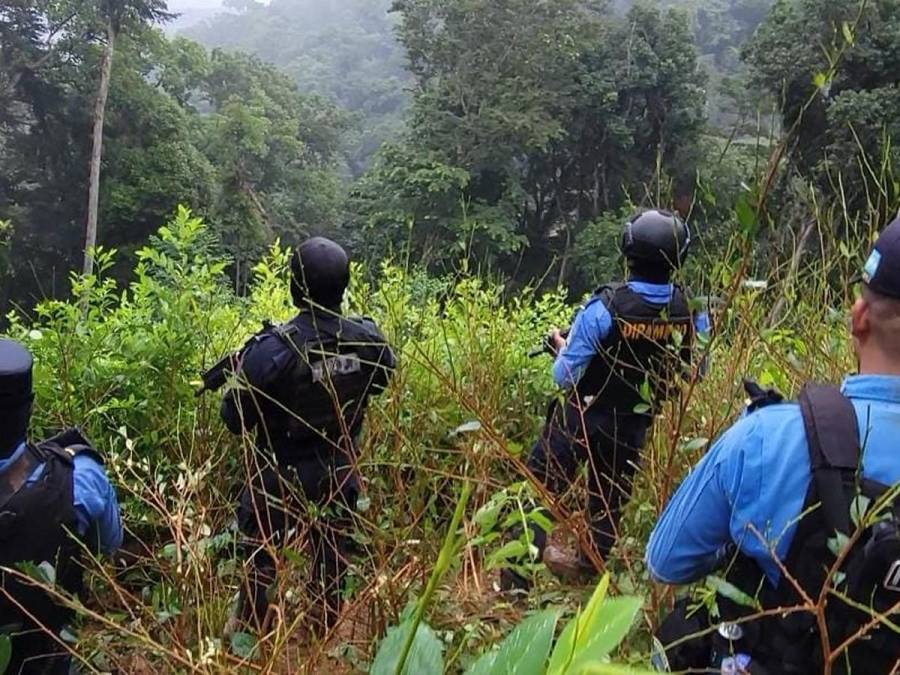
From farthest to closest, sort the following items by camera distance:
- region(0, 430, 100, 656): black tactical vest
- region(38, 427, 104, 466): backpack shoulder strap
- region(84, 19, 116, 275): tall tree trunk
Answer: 1. region(84, 19, 116, 275): tall tree trunk
2. region(38, 427, 104, 466): backpack shoulder strap
3. region(0, 430, 100, 656): black tactical vest

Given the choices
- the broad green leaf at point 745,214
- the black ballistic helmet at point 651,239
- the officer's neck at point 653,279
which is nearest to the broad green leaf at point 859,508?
the broad green leaf at point 745,214

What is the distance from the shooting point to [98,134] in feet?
71.9

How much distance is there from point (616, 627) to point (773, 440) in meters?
0.90

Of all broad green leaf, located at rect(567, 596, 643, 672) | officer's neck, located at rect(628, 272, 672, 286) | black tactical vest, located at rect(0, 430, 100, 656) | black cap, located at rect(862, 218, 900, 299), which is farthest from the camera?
officer's neck, located at rect(628, 272, 672, 286)

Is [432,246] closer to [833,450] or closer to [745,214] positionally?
[745,214]

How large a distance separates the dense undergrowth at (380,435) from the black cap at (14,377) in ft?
0.83

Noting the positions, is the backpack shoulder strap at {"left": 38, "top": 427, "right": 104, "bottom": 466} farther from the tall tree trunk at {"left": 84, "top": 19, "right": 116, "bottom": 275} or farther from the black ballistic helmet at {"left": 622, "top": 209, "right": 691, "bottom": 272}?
the tall tree trunk at {"left": 84, "top": 19, "right": 116, "bottom": 275}

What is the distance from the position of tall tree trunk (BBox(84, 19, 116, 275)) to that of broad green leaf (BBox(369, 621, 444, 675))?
72.8 ft

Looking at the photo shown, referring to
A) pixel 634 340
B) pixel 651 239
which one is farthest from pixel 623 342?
pixel 651 239

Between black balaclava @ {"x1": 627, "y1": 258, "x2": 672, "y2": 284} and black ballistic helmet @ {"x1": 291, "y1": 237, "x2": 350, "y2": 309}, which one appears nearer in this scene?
black ballistic helmet @ {"x1": 291, "y1": 237, "x2": 350, "y2": 309}

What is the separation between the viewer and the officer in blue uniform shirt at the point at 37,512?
5.28ft

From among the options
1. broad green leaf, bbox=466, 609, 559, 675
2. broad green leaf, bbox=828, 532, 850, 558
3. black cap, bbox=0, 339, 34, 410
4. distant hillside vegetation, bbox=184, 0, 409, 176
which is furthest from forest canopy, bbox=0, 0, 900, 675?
distant hillside vegetation, bbox=184, 0, 409, 176

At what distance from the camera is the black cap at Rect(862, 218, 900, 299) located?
3.97 ft

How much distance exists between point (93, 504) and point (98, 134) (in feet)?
74.1
